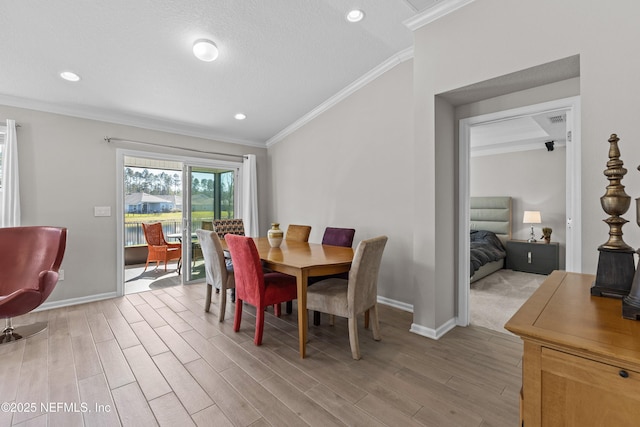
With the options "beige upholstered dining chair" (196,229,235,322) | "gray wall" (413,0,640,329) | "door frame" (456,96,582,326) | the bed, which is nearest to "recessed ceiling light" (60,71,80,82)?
"beige upholstered dining chair" (196,229,235,322)

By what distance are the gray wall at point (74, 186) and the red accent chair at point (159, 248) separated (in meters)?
1.41

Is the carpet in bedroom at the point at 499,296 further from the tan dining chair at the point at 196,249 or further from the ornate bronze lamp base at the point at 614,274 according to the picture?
the tan dining chair at the point at 196,249

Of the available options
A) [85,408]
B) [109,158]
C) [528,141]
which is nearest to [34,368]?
[85,408]

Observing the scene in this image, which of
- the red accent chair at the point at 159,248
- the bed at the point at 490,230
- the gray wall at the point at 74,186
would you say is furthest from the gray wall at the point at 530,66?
the red accent chair at the point at 159,248

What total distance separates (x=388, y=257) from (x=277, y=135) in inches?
118

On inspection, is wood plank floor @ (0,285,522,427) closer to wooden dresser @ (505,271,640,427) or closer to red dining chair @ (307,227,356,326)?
red dining chair @ (307,227,356,326)

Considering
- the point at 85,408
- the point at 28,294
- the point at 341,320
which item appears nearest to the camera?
the point at 85,408

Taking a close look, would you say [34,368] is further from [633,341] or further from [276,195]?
[276,195]

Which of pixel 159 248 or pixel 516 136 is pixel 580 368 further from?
pixel 159 248

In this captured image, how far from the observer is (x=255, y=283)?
2.49 metres

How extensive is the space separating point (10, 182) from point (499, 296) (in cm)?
596

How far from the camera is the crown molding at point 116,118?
10.8 feet

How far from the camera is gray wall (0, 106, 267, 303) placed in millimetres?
3340

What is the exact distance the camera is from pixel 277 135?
5.17 m
